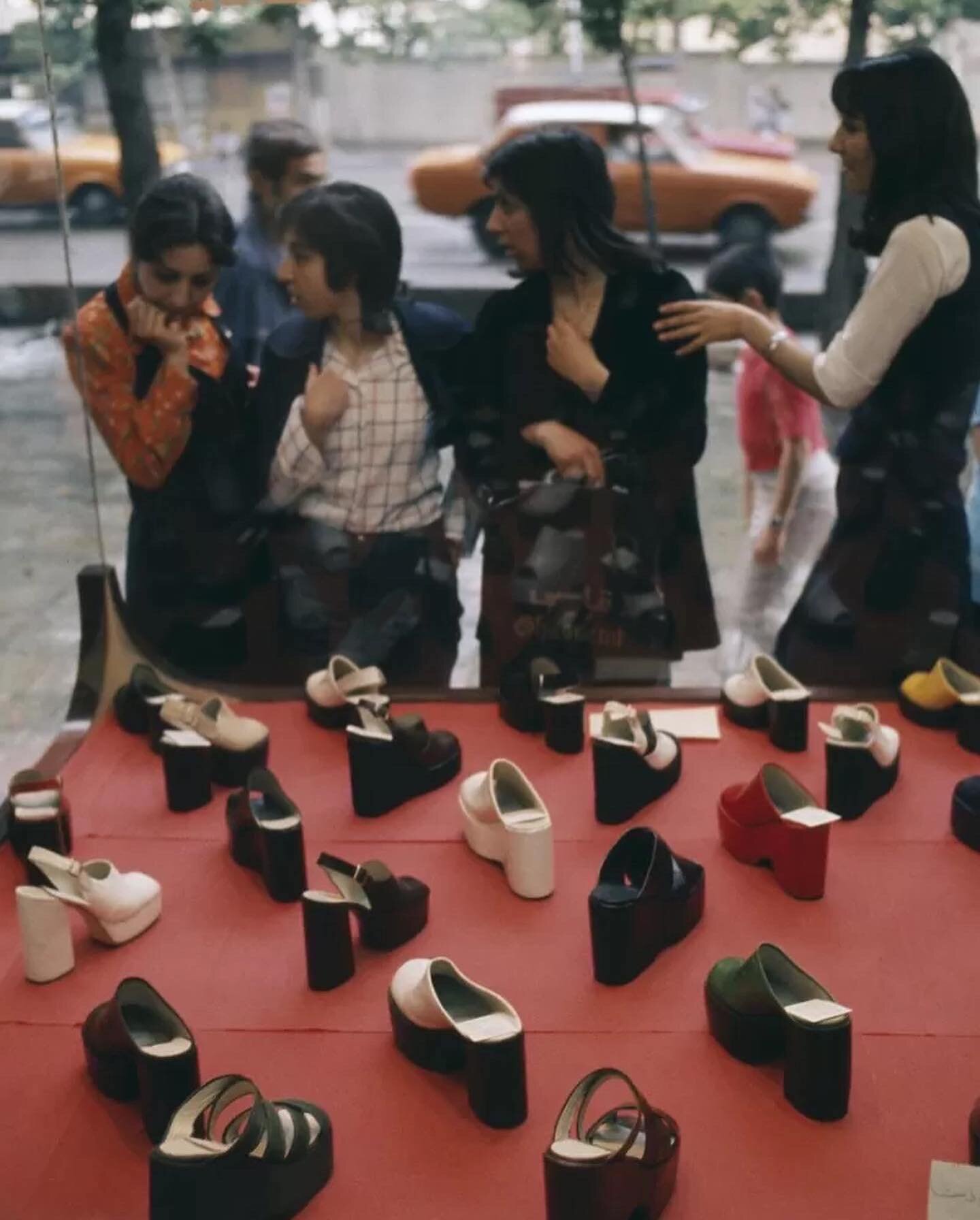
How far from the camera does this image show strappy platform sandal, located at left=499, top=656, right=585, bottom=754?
2137mm

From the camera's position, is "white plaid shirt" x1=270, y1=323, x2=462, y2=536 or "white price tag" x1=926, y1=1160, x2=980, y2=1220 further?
"white plaid shirt" x1=270, y1=323, x2=462, y2=536

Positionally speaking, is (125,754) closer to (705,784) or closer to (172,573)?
(172,573)

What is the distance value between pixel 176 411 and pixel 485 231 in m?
0.58

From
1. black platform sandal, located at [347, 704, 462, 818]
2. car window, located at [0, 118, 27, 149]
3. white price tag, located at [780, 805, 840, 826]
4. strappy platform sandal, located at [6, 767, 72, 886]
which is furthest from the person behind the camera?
car window, located at [0, 118, 27, 149]

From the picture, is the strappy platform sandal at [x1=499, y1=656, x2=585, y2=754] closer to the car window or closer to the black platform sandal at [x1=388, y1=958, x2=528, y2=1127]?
the black platform sandal at [x1=388, y1=958, x2=528, y2=1127]

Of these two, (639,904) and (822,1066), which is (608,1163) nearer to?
(822,1066)

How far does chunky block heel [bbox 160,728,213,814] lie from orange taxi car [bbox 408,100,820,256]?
915 mm

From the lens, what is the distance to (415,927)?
1.68 metres

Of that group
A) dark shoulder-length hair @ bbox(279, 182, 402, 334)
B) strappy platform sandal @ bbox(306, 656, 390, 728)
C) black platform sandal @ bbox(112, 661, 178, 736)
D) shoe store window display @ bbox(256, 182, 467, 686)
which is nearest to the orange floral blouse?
shoe store window display @ bbox(256, 182, 467, 686)

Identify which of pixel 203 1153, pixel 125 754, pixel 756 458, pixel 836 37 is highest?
pixel 836 37

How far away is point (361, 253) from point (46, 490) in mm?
1129

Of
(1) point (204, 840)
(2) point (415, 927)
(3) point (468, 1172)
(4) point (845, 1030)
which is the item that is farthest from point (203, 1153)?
(1) point (204, 840)

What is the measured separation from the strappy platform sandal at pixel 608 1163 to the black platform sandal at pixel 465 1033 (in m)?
0.08

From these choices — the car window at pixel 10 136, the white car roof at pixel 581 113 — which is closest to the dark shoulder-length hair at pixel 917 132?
the white car roof at pixel 581 113
